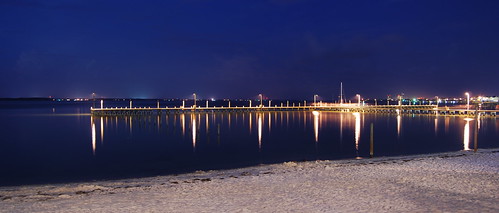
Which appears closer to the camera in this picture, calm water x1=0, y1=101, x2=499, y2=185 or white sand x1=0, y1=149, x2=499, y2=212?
white sand x1=0, y1=149, x2=499, y2=212

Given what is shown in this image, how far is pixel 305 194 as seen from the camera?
28.7 ft

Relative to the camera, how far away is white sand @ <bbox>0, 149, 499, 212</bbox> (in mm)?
7584

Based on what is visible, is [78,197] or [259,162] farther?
[259,162]

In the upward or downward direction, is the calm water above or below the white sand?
below

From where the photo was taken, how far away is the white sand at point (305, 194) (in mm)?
7584

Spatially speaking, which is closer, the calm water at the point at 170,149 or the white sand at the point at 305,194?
the white sand at the point at 305,194

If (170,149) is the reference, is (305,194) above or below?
above

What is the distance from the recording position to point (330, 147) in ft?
81.1

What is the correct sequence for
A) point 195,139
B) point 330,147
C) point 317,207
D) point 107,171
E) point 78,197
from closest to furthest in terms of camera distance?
point 317,207
point 78,197
point 107,171
point 330,147
point 195,139

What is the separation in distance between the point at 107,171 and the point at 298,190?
10434 mm

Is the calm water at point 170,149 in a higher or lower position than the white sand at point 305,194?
lower

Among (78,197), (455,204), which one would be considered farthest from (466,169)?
(78,197)

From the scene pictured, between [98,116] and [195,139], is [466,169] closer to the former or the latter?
[195,139]

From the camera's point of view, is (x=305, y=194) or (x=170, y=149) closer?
(x=305, y=194)
